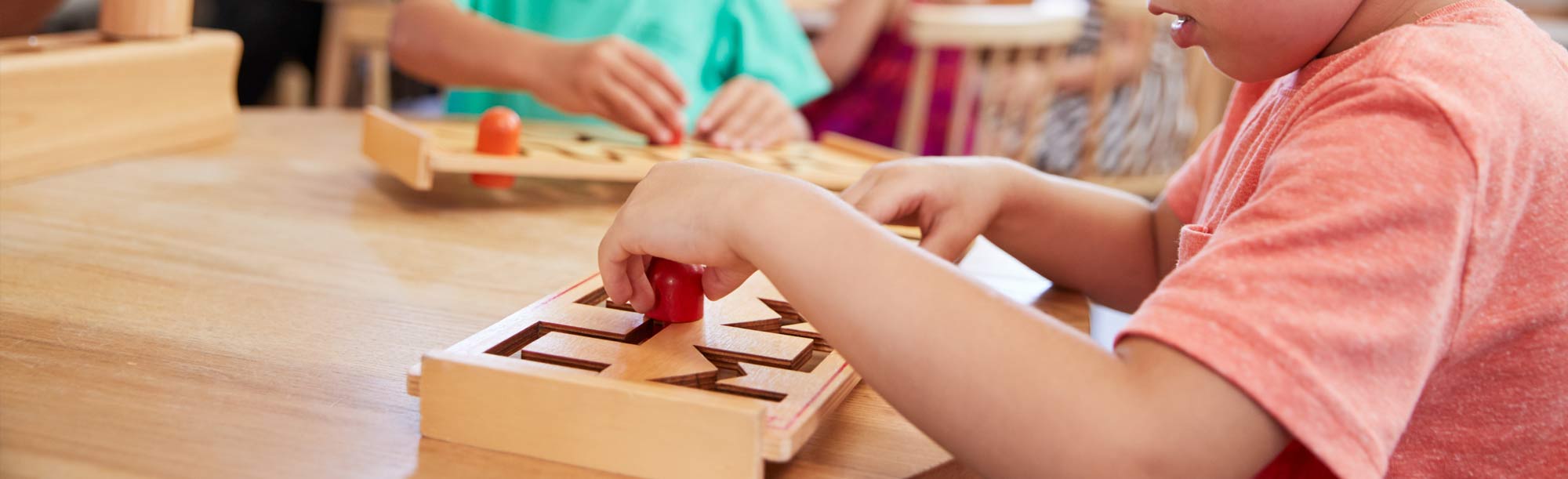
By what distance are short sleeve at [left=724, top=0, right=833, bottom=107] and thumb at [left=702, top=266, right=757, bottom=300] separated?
915 millimetres

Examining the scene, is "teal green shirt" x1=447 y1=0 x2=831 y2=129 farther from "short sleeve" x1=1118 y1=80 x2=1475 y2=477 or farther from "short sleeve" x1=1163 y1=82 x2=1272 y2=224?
"short sleeve" x1=1118 y1=80 x2=1475 y2=477

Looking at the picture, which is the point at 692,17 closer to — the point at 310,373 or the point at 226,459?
the point at 310,373

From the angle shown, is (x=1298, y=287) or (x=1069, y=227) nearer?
(x=1298, y=287)

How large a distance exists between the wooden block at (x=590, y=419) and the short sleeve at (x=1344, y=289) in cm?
17

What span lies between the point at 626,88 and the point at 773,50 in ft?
1.55

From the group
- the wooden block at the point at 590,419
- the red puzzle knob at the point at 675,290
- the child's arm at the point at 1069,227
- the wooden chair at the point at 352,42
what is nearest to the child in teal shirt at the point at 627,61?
the child's arm at the point at 1069,227

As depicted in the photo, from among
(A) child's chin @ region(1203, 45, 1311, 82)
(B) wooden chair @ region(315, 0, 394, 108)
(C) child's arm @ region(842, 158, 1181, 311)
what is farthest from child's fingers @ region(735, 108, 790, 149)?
(B) wooden chair @ region(315, 0, 394, 108)

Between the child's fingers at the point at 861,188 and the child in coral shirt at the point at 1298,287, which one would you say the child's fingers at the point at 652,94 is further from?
the child in coral shirt at the point at 1298,287

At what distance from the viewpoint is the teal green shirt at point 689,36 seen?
1453 millimetres

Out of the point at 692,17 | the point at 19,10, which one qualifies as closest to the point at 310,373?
the point at 19,10

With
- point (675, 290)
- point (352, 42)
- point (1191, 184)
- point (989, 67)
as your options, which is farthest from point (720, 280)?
point (352, 42)

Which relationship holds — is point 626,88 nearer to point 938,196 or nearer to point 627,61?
point 627,61

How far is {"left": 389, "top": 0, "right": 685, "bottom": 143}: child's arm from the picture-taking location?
3.67 feet

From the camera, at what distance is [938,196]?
76 centimetres
